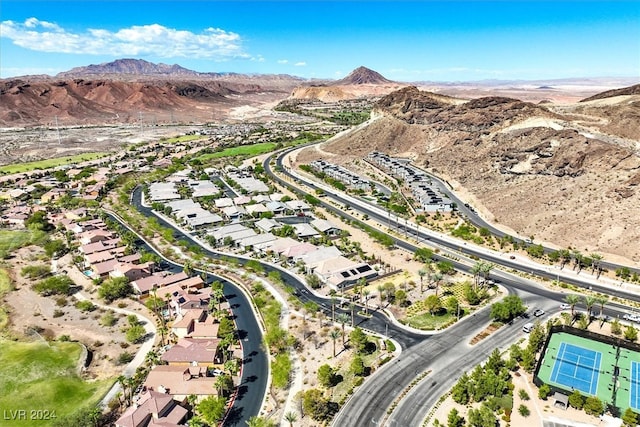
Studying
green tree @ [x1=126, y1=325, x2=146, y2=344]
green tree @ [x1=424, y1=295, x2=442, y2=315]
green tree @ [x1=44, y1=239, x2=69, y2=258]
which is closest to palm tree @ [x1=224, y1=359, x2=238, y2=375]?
green tree @ [x1=126, y1=325, x2=146, y2=344]

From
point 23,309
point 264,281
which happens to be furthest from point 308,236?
point 23,309

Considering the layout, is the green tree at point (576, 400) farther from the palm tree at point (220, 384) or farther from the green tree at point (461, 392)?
the palm tree at point (220, 384)

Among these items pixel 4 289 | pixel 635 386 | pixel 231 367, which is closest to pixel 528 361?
pixel 635 386

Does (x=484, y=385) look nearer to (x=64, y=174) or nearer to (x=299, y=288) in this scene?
(x=299, y=288)

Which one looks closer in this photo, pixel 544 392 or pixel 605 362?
pixel 544 392

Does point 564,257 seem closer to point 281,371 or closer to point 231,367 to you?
point 281,371

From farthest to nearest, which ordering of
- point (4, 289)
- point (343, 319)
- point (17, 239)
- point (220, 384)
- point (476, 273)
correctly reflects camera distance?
point (17, 239), point (4, 289), point (476, 273), point (343, 319), point (220, 384)
